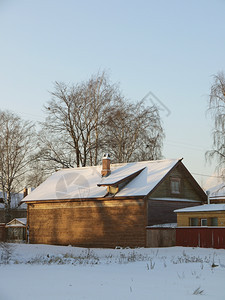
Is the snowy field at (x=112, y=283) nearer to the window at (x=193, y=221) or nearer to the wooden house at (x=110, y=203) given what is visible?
the window at (x=193, y=221)

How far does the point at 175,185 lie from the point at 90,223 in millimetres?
7739

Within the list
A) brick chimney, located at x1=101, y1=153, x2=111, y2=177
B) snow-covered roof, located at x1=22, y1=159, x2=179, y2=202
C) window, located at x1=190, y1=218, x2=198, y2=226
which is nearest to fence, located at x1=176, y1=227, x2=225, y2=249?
window, located at x1=190, y1=218, x2=198, y2=226

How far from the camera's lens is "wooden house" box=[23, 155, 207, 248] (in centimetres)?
3562

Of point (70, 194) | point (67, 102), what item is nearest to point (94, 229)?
point (70, 194)

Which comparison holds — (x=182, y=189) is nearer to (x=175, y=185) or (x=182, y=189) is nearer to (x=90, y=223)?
(x=175, y=185)

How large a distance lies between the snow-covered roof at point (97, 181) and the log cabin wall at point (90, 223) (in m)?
0.70

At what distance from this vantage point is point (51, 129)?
169ft

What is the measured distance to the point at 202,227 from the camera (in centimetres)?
3231

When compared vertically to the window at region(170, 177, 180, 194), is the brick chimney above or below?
above

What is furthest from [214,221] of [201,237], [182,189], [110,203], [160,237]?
[110,203]

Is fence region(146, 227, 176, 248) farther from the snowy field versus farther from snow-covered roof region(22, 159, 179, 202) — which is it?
the snowy field

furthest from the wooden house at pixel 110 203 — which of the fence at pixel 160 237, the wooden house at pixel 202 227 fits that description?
the wooden house at pixel 202 227

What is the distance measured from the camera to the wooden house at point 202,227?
3164cm

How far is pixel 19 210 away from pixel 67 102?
27089mm
